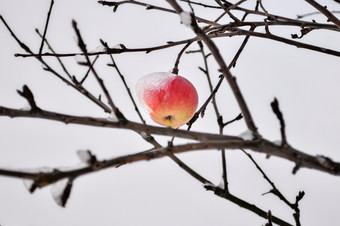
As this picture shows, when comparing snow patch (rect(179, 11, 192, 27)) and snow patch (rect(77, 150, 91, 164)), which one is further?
snow patch (rect(179, 11, 192, 27))

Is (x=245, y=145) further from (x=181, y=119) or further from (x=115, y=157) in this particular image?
(x=181, y=119)

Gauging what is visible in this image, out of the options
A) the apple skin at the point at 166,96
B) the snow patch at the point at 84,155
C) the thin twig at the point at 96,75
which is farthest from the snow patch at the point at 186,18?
the apple skin at the point at 166,96

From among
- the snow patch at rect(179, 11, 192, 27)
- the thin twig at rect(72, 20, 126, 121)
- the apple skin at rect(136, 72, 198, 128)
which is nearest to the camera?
the thin twig at rect(72, 20, 126, 121)

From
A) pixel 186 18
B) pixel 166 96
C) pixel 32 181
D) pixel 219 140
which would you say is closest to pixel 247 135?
pixel 219 140

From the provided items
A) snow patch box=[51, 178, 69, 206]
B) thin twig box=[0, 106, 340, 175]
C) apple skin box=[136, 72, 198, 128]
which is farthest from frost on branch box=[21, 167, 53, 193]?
apple skin box=[136, 72, 198, 128]

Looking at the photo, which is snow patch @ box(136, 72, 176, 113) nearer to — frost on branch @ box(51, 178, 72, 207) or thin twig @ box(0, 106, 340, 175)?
thin twig @ box(0, 106, 340, 175)

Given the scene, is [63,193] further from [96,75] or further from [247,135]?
[247,135]

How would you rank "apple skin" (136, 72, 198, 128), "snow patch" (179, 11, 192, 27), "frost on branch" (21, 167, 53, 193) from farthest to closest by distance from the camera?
"apple skin" (136, 72, 198, 128) → "snow patch" (179, 11, 192, 27) → "frost on branch" (21, 167, 53, 193)

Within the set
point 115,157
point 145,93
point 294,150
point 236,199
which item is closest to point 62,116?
point 115,157
